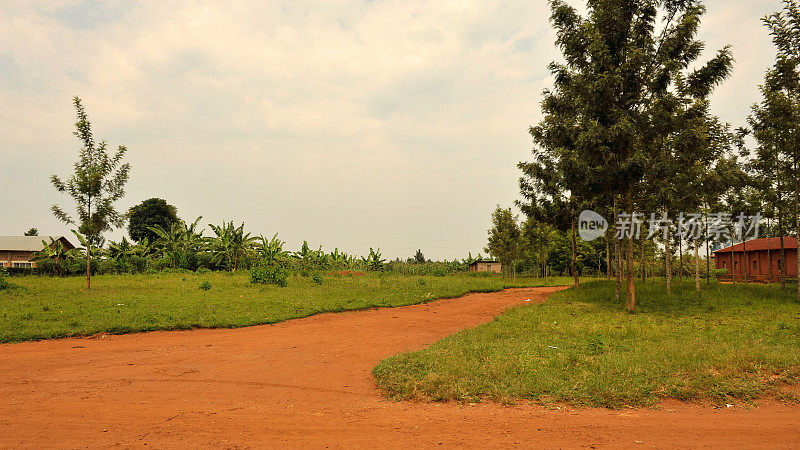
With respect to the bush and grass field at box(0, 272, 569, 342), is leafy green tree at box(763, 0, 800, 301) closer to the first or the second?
grass field at box(0, 272, 569, 342)

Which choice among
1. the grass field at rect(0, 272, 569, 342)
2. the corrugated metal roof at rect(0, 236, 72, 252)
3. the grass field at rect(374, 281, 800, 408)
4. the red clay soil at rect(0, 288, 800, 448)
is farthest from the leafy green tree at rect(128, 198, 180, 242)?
the grass field at rect(374, 281, 800, 408)

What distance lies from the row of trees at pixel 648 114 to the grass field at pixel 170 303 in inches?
385

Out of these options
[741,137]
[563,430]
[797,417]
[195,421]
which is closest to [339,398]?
[195,421]

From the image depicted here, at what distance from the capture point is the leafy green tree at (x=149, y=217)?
59331mm

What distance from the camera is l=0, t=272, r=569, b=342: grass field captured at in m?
12.7

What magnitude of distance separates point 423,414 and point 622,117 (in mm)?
13156

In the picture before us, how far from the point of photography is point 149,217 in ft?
195

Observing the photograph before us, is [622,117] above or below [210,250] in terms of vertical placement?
above

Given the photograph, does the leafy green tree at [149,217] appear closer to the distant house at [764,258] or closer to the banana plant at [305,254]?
the banana plant at [305,254]

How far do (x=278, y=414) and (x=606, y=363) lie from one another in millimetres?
5861

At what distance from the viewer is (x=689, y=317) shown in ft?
47.4

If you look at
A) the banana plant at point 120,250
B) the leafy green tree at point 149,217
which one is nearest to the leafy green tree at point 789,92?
the banana plant at point 120,250

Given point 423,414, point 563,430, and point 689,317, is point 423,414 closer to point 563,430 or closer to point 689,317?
point 563,430

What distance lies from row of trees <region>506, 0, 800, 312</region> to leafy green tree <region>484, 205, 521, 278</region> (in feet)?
58.5
